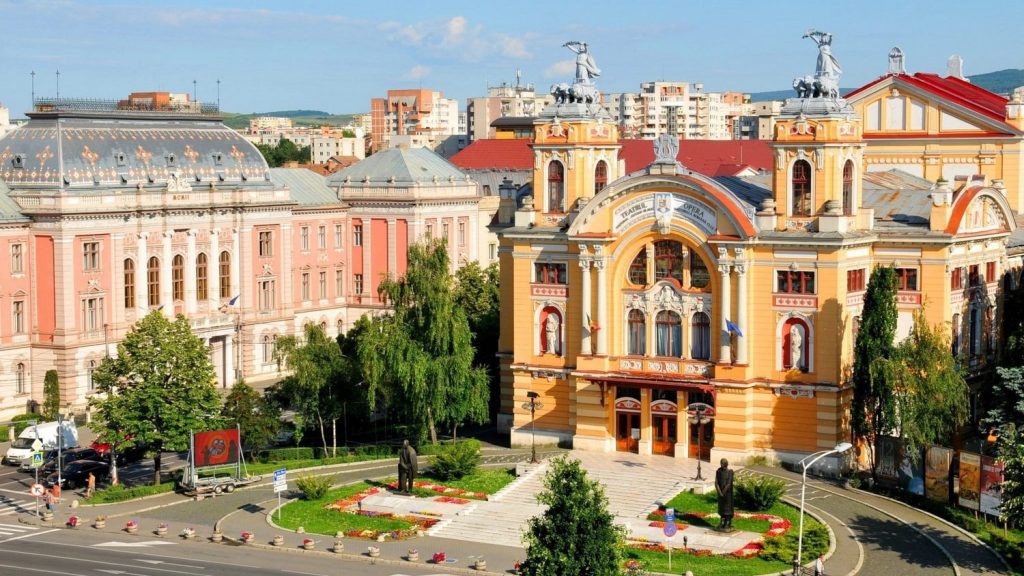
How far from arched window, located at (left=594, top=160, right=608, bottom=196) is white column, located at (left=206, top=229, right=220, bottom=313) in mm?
31642

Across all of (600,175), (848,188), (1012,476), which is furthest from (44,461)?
(1012,476)

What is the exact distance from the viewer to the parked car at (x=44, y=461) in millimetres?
78500

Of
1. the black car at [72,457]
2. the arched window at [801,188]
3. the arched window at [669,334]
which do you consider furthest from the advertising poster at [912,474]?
the black car at [72,457]

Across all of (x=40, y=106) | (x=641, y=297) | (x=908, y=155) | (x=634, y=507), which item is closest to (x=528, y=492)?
(x=634, y=507)

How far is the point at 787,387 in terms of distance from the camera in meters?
74.3

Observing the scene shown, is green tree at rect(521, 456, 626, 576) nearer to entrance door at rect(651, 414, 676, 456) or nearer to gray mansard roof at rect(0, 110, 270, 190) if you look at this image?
entrance door at rect(651, 414, 676, 456)

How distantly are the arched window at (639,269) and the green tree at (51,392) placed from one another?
1324 inches

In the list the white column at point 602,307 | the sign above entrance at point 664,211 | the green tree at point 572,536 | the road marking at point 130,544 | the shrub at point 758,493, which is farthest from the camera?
A: the white column at point 602,307

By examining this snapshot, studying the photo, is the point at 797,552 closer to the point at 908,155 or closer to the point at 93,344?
the point at 908,155

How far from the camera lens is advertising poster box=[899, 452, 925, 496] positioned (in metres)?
69.4

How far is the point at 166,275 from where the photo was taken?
101 metres

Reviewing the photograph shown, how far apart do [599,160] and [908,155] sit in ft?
67.3

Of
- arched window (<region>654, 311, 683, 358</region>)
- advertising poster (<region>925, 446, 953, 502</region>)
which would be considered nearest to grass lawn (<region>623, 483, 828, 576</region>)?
advertising poster (<region>925, 446, 953, 502</region>)

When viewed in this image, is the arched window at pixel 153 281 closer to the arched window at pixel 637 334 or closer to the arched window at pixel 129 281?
the arched window at pixel 129 281
